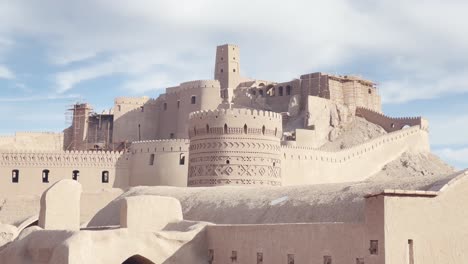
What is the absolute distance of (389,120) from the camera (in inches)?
1800

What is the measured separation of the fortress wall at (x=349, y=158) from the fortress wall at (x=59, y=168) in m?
8.25

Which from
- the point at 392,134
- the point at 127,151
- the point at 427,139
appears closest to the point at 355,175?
the point at 392,134

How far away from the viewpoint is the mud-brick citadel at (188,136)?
35.2m

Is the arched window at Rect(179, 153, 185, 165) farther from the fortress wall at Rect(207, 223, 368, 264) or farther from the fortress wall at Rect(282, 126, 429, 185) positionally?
the fortress wall at Rect(207, 223, 368, 264)

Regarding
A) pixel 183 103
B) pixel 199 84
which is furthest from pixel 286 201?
pixel 183 103

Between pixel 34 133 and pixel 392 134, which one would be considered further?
pixel 34 133

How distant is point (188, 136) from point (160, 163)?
3526mm

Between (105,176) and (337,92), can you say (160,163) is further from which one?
(337,92)

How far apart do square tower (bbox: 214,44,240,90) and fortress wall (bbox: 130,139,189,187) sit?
40.6ft

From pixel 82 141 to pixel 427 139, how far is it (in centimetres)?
2118

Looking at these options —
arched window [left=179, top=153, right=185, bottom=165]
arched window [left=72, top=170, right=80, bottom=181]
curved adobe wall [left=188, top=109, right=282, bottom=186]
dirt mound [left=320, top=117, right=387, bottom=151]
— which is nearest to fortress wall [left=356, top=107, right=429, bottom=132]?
dirt mound [left=320, top=117, right=387, bottom=151]

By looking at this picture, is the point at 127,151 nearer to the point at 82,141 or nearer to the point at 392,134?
the point at 82,141

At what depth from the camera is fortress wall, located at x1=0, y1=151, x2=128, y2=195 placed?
1377 inches

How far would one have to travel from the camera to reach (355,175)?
38.7 meters
